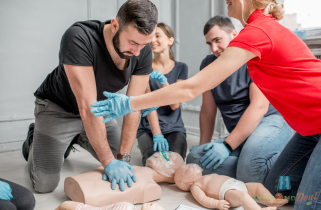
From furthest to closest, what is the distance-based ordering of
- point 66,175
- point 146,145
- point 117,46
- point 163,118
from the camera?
point 163,118
point 146,145
point 66,175
point 117,46

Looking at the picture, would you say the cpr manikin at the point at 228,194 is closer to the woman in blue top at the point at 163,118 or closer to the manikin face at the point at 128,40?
the woman in blue top at the point at 163,118

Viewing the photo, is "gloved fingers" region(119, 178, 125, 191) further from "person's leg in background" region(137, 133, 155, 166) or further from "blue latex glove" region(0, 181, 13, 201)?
"person's leg in background" region(137, 133, 155, 166)

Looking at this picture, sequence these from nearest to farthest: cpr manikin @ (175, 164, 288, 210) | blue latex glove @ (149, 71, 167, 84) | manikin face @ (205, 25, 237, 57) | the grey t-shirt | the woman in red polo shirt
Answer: the woman in red polo shirt < cpr manikin @ (175, 164, 288, 210) < manikin face @ (205, 25, 237, 57) < blue latex glove @ (149, 71, 167, 84) < the grey t-shirt

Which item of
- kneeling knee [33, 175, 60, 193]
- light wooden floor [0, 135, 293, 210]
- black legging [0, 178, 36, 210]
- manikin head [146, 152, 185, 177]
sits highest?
black legging [0, 178, 36, 210]

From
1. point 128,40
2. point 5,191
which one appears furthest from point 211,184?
point 5,191

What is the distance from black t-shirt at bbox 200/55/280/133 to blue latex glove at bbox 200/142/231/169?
0.92ft

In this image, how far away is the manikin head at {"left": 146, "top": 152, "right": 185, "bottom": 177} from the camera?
5.21ft

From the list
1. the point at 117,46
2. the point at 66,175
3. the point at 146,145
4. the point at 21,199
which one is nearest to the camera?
the point at 21,199

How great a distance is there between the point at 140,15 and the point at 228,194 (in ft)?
3.20

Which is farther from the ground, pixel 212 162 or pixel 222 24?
pixel 222 24

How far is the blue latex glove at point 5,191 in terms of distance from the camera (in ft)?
3.51

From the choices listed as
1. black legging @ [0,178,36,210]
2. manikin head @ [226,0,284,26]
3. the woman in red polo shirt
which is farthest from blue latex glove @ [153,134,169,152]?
manikin head @ [226,0,284,26]

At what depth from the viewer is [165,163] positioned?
162cm

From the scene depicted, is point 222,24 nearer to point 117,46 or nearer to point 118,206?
point 117,46
